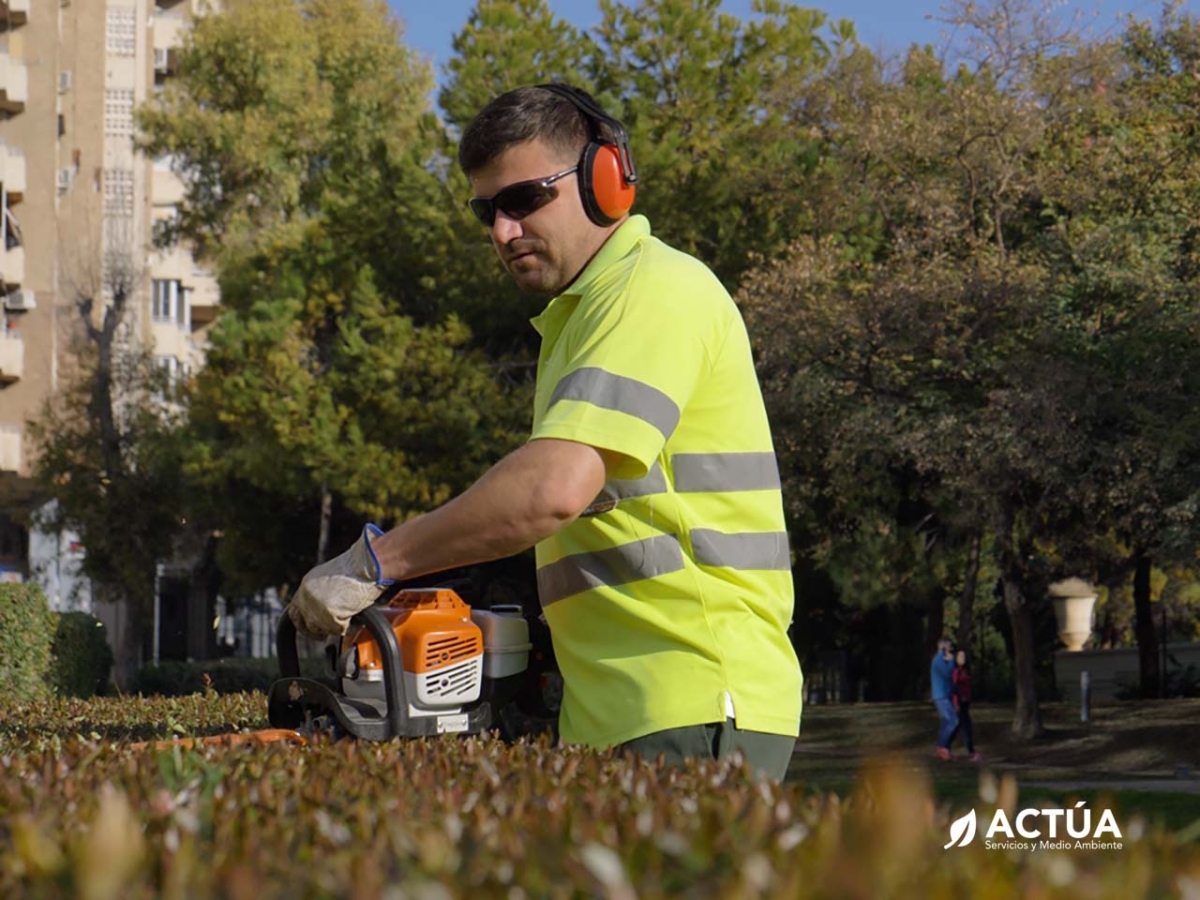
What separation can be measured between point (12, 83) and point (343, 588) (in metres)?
46.6

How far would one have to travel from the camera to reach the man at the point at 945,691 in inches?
929

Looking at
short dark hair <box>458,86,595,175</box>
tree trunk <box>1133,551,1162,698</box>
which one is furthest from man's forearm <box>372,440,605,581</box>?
tree trunk <box>1133,551,1162,698</box>

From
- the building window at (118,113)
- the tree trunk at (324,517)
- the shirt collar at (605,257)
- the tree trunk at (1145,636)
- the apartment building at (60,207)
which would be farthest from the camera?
the building window at (118,113)

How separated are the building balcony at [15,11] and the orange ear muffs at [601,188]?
46511mm

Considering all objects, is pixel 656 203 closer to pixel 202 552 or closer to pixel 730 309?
pixel 202 552

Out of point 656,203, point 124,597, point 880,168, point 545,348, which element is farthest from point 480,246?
point 545,348

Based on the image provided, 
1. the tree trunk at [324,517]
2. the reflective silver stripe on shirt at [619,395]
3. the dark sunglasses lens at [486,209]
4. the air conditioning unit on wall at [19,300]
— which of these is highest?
the air conditioning unit on wall at [19,300]

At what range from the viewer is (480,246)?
3133 cm

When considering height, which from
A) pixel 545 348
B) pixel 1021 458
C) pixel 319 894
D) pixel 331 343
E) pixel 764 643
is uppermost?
pixel 331 343

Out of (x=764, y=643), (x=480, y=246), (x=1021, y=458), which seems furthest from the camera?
(x=480, y=246)

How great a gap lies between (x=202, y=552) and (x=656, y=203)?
19.8 m

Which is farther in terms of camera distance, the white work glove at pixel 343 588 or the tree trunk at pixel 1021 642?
the tree trunk at pixel 1021 642

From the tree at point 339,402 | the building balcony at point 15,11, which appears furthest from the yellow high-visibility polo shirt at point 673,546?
the building balcony at point 15,11

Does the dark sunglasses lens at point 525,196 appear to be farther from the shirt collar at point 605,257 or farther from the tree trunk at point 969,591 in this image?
the tree trunk at point 969,591
